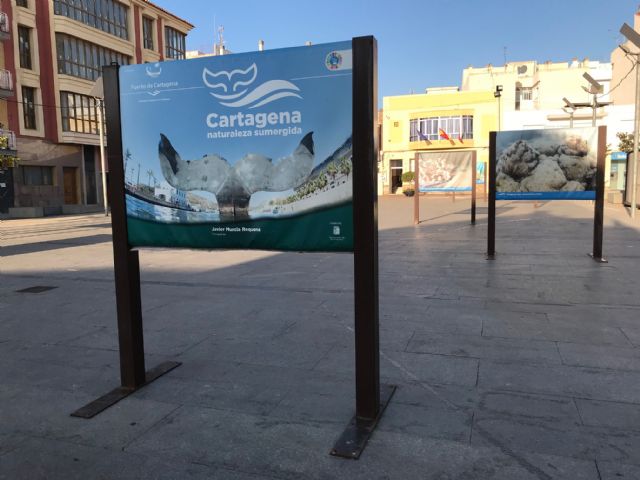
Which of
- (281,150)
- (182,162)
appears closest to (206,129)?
(182,162)

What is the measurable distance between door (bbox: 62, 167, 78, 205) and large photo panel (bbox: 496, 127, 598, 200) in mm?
30900

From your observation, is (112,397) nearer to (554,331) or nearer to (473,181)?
(554,331)

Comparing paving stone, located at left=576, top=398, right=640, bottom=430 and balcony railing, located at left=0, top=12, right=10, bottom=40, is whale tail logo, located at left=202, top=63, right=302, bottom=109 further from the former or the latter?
balcony railing, located at left=0, top=12, right=10, bottom=40

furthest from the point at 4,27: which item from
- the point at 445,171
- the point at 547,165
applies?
the point at 547,165

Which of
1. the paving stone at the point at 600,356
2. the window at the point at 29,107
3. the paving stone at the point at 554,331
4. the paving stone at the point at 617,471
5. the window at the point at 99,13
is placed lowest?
the paving stone at the point at 617,471

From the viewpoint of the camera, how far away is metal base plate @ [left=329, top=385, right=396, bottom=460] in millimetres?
3025

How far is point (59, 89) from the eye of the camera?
31.8 meters

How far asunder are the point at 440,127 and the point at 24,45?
116 feet

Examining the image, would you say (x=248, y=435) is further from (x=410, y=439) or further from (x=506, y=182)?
(x=506, y=182)

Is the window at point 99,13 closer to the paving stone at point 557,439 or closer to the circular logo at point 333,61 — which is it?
the circular logo at point 333,61

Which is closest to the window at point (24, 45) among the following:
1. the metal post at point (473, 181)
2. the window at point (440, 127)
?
the metal post at point (473, 181)

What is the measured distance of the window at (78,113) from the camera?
107 feet

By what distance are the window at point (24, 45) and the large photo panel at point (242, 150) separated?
31.8 metres

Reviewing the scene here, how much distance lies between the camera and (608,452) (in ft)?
9.75
